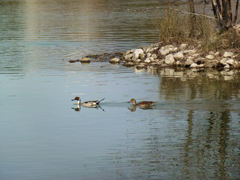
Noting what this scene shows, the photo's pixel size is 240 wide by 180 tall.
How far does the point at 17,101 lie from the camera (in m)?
18.7

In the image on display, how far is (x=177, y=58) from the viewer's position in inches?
1047

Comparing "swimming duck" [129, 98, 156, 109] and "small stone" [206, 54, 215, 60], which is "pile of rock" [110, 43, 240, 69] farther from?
"swimming duck" [129, 98, 156, 109]

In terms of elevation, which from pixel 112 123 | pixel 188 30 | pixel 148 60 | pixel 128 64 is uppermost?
pixel 188 30

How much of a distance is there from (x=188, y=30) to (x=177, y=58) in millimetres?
2036

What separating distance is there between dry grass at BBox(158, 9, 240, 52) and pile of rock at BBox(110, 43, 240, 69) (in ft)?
1.67

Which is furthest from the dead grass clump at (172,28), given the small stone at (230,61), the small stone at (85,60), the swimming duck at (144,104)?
the swimming duck at (144,104)

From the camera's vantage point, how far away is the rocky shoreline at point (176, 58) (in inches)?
1013

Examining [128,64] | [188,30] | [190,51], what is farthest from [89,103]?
[188,30]

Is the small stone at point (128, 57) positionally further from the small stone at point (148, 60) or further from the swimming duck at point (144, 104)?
the swimming duck at point (144, 104)

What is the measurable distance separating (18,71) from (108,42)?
10.6 meters

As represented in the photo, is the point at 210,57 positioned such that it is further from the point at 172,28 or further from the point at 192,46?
the point at 172,28

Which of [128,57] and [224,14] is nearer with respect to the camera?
[128,57]

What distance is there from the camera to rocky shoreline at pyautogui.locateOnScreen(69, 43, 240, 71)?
2573 cm

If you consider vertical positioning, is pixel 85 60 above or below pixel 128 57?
below
